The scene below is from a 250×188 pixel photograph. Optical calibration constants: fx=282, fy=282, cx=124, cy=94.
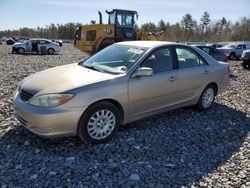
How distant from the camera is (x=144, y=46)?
16.9 ft

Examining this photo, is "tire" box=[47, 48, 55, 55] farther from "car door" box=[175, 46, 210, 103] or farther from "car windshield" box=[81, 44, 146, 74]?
"car door" box=[175, 46, 210, 103]

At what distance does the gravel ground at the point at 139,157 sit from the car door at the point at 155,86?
0.45 metres

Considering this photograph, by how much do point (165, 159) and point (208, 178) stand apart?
651 millimetres

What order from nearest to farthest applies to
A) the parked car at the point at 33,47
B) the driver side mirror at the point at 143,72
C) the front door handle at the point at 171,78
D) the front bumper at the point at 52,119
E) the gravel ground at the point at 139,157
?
the gravel ground at the point at 139,157, the front bumper at the point at 52,119, the driver side mirror at the point at 143,72, the front door handle at the point at 171,78, the parked car at the point at 33,47

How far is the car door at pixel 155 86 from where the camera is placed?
4586mm

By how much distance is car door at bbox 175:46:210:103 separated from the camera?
17.7 feet

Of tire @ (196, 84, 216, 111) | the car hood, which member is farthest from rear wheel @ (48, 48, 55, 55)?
the car hood

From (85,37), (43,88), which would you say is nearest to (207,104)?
(43,88)

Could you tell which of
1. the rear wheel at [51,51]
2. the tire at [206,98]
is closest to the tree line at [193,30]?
the rear wheel at [51,51]

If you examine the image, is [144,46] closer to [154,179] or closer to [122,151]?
[122,151]

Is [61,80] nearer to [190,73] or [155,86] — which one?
[155,86]

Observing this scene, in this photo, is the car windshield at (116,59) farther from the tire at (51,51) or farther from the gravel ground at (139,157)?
the tire at (51,51)

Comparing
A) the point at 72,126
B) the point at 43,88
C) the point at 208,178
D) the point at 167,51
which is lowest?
the point at 208,178

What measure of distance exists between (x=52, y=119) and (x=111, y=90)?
966 millimetres
